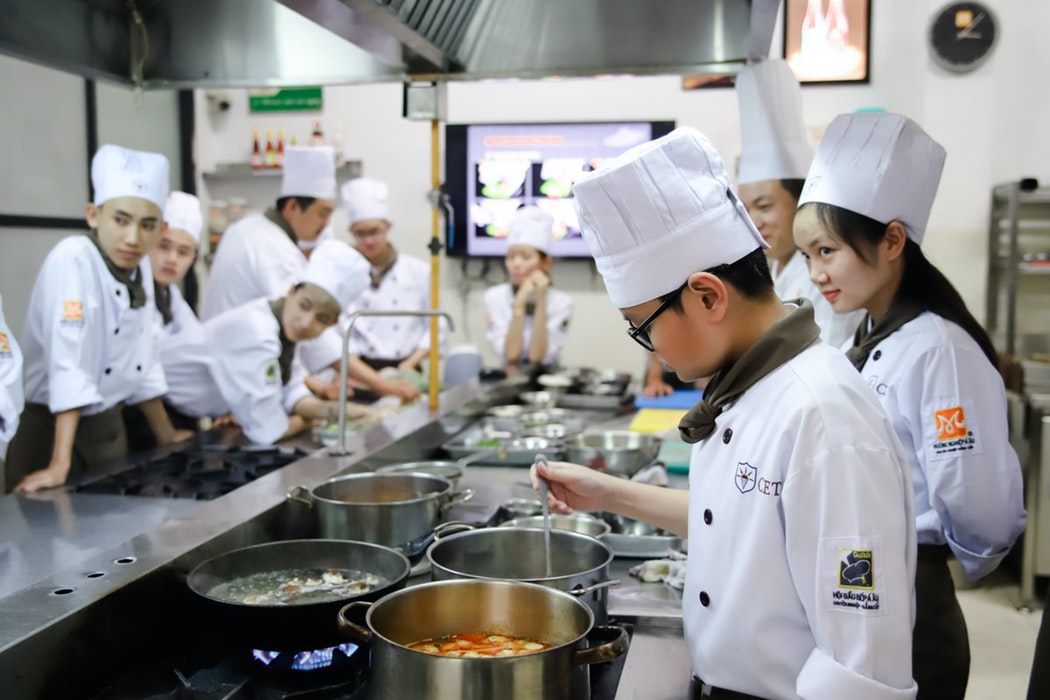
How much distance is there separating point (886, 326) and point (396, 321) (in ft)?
12.2

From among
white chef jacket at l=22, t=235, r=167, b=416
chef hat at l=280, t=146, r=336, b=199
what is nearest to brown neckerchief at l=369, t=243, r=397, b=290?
chef hat at l=280, t=146, r=336, b=199

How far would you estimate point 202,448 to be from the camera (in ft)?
9.18

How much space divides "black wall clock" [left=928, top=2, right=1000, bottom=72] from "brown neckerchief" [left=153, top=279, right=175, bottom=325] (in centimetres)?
447

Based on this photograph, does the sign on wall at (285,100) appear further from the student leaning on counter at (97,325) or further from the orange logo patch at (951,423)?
the orange logo patch at (951,423)

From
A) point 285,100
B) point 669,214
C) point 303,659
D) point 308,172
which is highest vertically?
point 285,100

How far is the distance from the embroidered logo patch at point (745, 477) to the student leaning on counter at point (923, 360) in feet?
1.72

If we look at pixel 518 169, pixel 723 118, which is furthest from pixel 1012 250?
pixel 518 169

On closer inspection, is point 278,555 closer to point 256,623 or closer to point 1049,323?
point 256,623

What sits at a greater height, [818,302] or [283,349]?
[818,302]

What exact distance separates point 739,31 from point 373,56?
3.03 feet

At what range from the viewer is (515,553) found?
1.48 meters

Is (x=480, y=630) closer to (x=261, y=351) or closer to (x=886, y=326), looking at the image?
(x=886, y=326)

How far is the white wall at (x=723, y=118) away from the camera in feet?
16.9

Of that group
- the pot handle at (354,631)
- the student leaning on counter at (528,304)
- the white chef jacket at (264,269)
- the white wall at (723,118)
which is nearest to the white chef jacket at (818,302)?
the pot handle at (354,631)
